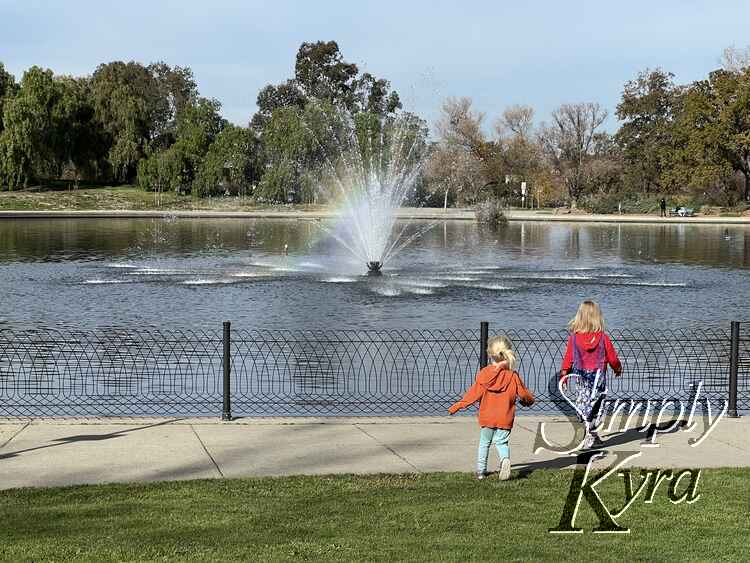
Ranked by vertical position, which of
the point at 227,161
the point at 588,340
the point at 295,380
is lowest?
the point at 295,380

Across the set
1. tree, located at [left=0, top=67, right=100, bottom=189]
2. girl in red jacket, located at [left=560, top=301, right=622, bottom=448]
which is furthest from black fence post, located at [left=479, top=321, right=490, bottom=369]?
tree, located at [left=0, top=67, right=100, bottom=189]

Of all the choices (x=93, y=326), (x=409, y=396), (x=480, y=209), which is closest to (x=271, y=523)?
(x=409, y=396)

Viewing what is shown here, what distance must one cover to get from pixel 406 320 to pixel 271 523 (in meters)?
15.4

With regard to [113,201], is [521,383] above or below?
below

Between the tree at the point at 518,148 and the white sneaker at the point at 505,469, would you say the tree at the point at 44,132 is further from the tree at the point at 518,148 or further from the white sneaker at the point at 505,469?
the white sneaker at the point at 505,469

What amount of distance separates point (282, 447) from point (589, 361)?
324 centimetres

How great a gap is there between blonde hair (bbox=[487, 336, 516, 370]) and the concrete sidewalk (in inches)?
48.0

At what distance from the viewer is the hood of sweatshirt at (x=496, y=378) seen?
936cm

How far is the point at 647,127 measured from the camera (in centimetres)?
10419

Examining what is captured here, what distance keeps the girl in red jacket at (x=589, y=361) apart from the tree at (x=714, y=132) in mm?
81098

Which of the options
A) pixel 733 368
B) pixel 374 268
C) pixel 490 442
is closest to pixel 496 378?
pixel 490 442

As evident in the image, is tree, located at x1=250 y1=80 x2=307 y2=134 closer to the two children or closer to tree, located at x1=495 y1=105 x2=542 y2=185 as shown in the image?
tree, located at x1=495 y1=105 x2=542 y2=185

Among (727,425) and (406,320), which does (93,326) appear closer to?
(406,320)

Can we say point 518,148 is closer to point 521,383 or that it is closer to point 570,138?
point 570,138
